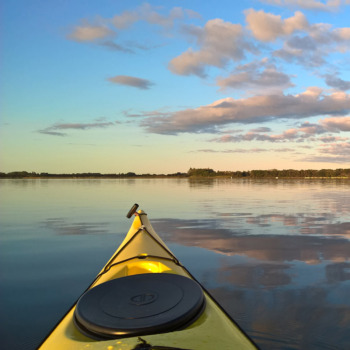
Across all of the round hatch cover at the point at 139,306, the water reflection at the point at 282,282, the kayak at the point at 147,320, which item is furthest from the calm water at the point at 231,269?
the round hatch cover at the point at 139,306

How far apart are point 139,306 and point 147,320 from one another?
10.2 inches

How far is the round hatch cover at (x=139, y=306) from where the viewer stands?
2.53 meters

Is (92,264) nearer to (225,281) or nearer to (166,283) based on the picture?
(225,281)

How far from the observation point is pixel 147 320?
258 cm

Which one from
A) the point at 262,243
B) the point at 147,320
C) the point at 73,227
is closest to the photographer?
the point at 147,320

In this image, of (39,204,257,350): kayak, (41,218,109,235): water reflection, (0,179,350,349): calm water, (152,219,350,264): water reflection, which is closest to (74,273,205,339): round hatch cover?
(39,204,257,350): kayak

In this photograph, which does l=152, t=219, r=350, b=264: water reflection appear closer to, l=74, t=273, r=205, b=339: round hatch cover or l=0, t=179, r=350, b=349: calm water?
l=0, t=179, r=350, b=349: calm water

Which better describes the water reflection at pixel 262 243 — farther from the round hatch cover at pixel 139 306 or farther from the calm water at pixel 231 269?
the round hatch cover at pixel 139 306

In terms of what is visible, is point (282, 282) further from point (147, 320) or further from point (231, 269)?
point (147, 320)

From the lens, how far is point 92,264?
7.46 metres

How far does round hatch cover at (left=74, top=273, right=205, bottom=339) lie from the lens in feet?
8.29

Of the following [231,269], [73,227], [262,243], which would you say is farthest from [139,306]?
[73,227]

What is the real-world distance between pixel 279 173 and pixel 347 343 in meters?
153

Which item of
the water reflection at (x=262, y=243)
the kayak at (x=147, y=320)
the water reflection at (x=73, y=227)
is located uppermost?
the kayak at (x=147, y=320)
